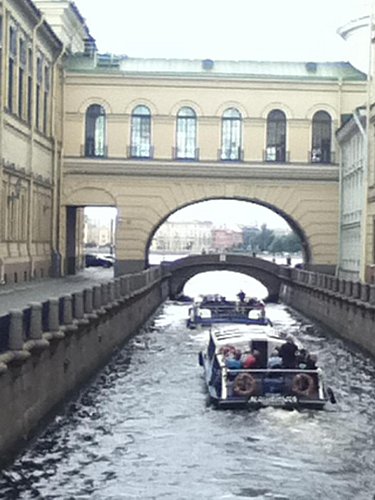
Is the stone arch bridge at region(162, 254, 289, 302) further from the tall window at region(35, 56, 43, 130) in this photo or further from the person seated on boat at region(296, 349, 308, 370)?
the person seated on boat at region(296, 349, 308, 370)

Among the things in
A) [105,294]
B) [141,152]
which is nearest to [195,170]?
[141,152]

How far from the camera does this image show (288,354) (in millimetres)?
24125

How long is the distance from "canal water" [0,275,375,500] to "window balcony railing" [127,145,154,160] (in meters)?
28.8

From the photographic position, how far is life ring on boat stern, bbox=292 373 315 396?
23141 mm

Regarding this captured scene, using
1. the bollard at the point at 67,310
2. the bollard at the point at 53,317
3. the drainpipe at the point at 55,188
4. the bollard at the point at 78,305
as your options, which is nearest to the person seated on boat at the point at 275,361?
the bollard at the point at 67,310

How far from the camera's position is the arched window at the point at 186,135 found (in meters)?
56.7

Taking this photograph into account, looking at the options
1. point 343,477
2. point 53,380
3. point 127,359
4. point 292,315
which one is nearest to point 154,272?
point 292,315

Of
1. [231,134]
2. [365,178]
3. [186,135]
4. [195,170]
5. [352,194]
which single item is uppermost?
[231,134]

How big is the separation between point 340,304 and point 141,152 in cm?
1918

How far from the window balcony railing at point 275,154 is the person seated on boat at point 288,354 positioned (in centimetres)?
3305

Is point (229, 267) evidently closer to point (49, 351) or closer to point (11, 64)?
point (11, 64)

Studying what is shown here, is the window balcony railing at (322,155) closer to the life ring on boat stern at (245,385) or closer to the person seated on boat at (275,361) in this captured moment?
the person seated on boat at (275,361)

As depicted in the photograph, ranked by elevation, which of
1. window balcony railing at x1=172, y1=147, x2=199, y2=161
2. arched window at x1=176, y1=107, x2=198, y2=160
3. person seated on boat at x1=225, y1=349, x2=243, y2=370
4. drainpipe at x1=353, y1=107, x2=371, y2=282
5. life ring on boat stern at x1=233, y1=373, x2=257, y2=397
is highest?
arched window at x1=176, y1=107, x2=198, y2=160

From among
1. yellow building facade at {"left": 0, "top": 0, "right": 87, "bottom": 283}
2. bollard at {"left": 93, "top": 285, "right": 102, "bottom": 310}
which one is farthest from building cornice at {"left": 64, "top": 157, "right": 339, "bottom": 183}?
bollard at {"left": 93, "top": 285, "right": 102, "bottom": 310}
